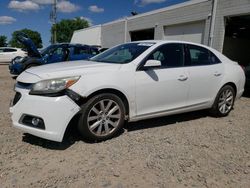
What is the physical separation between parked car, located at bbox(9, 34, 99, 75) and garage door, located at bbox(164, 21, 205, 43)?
564 centimetres

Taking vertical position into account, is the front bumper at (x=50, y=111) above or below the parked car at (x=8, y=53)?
below

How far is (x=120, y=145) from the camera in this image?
3771mm

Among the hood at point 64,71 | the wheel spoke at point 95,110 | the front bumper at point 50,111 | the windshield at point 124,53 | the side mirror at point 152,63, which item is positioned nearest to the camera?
the front bumper at point 50,111

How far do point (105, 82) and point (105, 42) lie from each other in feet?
77.3

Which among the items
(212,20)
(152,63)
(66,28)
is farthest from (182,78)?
(66,28)

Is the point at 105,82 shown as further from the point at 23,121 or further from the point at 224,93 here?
the point at 224,93

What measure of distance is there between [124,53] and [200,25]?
9.90 m

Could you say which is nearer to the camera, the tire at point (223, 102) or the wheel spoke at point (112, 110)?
the wheel spoke at point (112, 110)

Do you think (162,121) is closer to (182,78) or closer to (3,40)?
(182,78)

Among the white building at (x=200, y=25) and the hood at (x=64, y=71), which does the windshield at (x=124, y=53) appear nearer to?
the hood at (x=64, y=71)

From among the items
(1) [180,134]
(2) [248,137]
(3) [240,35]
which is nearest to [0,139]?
(1) [180,134]

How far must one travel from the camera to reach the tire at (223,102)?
208 inches

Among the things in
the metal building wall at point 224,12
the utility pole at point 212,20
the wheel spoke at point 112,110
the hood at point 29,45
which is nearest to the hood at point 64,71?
the wheel spoke at point 112,110

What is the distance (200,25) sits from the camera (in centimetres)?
1322
